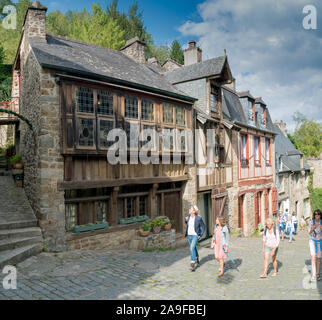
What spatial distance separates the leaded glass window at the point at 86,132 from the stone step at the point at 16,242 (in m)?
2.91

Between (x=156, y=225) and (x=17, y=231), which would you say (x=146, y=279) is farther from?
(x=17, y=231)

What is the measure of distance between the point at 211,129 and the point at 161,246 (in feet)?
21.3

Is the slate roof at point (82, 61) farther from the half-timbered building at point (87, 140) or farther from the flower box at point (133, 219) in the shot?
the flower box at point (133, 219)

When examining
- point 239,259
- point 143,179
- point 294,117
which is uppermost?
point 294,117

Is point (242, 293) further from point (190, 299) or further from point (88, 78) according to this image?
point (88, 78)

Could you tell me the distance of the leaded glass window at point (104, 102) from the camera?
9406 millimetres

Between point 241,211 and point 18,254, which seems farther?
point 241,211

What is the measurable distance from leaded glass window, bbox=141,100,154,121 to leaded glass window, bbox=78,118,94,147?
2.25 meters

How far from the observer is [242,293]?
615cm

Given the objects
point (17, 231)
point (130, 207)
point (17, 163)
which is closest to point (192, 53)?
A: point (130, 207)

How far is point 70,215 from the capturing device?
9.16 m

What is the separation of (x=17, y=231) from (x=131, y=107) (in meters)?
5.22

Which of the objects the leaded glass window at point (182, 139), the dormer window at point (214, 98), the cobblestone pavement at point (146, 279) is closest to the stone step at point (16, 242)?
the cobblestone pavement at point (146, 279)

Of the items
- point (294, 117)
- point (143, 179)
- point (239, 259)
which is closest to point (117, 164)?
point (143, 179)
